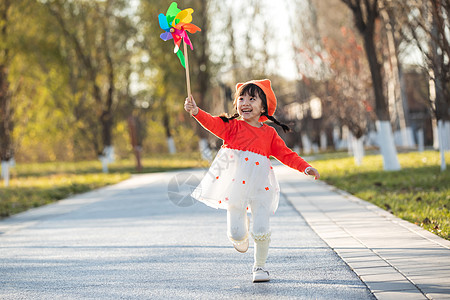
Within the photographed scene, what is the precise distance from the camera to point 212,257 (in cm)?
662

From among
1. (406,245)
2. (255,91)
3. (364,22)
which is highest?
(364,22)

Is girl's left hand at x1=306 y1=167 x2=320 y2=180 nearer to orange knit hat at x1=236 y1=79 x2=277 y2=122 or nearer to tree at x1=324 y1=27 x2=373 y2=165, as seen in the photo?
orange knit hat at x1=236 y1=79 x2=277 y2=122

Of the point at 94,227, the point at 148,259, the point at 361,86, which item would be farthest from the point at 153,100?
the point at 148,259

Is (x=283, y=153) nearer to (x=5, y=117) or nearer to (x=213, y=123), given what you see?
(x=213, y=123)

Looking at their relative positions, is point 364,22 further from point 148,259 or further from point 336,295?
point 336,295

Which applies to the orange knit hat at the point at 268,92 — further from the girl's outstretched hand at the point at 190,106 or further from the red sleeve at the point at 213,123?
the girl's outstretched hand at the point at 190,106

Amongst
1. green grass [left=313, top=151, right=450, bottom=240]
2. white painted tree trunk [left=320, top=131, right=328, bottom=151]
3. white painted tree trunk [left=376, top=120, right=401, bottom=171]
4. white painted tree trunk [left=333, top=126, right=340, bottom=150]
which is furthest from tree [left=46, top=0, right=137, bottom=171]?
white painted tree trunk [left=333, top=126, right=340, bottom=150]

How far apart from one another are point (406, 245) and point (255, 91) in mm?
2302

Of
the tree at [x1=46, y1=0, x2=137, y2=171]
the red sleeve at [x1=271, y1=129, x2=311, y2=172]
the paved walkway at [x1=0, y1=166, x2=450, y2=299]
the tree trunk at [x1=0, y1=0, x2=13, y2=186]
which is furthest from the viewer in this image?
the tree at [x1=46, y1=0, x2=137, y2=171]

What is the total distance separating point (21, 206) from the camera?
559 inches

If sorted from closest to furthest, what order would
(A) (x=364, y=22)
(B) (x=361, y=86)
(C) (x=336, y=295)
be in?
(C) (x=336, y=295) < (A) (x=364, y=22) < (B) (x=361, y=86)

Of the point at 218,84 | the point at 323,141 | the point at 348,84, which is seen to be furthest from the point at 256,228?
the point at 323,141

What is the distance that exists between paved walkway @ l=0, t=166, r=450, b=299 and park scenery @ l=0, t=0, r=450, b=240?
0.89 meters

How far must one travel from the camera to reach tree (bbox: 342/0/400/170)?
56.6 feet
